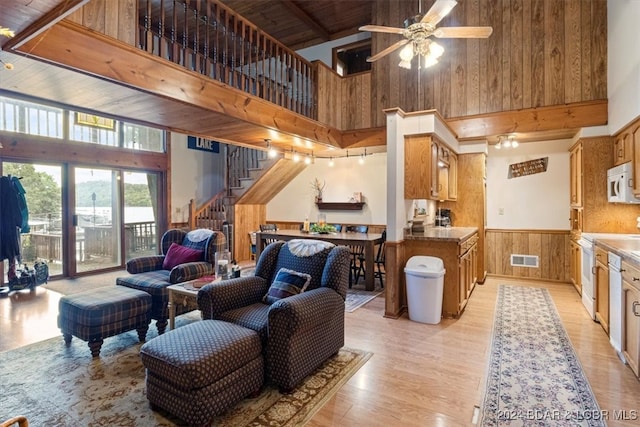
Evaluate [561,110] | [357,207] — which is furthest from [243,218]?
[561,110]

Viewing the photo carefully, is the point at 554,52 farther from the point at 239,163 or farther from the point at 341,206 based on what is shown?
the point at 239,163

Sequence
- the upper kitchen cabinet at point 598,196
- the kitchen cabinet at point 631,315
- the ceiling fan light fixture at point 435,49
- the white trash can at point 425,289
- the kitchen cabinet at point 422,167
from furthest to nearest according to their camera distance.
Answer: the upper kitchen cabinet at point 598,196
the kitchen cabinet at point 422,167
the white trash can at point 425,289
the ceiling fan light fixture at point 435,49
the kitchen cabinet at point 631,315

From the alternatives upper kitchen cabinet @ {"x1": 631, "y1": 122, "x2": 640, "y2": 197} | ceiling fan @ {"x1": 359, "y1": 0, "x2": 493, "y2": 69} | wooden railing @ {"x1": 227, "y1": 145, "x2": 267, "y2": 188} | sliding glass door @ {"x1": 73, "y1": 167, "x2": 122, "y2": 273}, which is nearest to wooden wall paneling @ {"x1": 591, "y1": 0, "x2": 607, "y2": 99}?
upper kitchen cabinet @ {"x1": 631, "y1": 122, "x2": 640, "y2": 197}

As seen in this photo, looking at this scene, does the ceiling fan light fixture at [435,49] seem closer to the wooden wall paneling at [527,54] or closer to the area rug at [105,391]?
the wooden wall paneling at [527,54]

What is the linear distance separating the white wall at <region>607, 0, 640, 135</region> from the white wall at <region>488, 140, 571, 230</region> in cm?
141

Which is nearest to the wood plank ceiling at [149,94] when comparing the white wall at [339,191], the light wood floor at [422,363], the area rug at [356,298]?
the white wall at [339,191]

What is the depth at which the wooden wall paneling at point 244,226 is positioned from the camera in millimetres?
7801

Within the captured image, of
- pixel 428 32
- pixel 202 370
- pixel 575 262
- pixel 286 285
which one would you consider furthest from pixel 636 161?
pixel 202 370

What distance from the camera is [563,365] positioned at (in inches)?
111

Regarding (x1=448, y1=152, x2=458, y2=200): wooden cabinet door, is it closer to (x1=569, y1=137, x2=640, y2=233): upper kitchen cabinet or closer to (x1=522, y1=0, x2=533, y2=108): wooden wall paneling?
(x1=522, y1=0, x2=533, y2=108): wooden wall paneling

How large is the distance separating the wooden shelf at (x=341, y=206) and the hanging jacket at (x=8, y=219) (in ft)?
17.2

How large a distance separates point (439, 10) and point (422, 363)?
2.99 m

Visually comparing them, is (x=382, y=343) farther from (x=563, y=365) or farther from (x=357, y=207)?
(x=357, y=207)

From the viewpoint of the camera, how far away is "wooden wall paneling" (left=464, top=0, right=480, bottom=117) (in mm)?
5254
